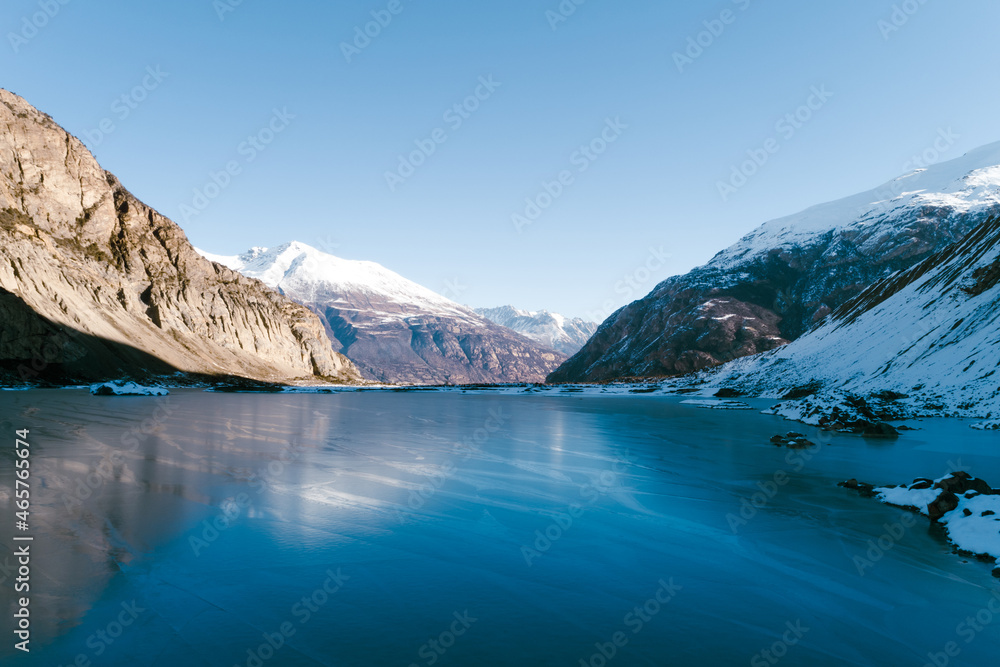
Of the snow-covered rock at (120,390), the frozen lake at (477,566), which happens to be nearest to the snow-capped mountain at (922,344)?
the frozen lake at (477,566)

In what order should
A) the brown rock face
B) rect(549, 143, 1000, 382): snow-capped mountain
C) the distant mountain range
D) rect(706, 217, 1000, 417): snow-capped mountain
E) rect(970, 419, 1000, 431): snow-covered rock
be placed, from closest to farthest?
rect(970, 419, 1000, 431): snow-covered rock, rect(706, 217, 1000, 417): snow-capped mountain, the distant mountain range, the brown rock face, rect(549, 143, 1000, 382): snow-capped mountain

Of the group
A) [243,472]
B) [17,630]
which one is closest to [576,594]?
[17,630]

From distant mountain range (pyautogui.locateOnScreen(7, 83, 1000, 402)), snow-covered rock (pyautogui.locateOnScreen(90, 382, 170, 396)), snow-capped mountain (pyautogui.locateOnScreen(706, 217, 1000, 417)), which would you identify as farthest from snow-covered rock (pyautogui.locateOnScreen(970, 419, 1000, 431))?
snow-covered rock (pyautogui.locateOnScreen(90, 382, 170, 396))

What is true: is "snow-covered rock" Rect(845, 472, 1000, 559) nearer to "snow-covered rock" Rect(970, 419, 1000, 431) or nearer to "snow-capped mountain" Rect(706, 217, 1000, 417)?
"snow-covered rock" Rect(970, 419, 1000, 431)

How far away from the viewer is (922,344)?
155ft

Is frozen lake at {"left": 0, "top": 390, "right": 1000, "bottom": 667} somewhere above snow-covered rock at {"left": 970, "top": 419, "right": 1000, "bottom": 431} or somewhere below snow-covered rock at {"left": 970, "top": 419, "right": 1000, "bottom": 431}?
above

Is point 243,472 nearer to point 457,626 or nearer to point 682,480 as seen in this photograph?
point 457,626

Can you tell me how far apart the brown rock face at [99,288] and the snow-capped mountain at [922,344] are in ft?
302

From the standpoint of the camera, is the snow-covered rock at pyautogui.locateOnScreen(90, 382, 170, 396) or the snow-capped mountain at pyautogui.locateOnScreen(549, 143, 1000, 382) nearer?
the snow-covered rock at pyautogui.locateOnScreen(90, 382, 170, 396)

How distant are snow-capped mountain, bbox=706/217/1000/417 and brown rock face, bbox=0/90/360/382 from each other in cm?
9207

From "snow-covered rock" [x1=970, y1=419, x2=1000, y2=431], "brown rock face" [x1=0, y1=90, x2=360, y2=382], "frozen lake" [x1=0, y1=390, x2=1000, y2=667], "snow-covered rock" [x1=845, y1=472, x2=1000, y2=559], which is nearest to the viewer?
"frozen lake" [x1=0, y1=390, x2=1000, y2=667]

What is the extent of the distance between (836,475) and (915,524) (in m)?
6.34

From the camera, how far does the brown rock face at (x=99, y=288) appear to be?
7150 cm

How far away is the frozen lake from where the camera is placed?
7039 millimetres
